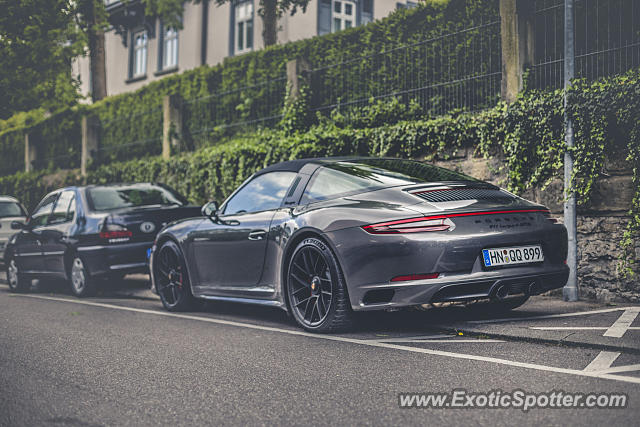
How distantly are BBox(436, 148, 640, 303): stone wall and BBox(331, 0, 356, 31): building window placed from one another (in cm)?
1739

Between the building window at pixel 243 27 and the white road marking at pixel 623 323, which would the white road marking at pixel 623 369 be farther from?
the building window at pixel 243 27

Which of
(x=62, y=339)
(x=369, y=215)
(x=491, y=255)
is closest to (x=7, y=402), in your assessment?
(x=62, y=339)

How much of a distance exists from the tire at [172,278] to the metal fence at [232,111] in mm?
5182

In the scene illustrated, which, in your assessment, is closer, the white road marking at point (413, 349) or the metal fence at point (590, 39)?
the white road marking at point (413, 349)

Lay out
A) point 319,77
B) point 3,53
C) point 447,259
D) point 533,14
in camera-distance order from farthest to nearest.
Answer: point 3,53 < point 319,77 < point 533,14 < point 447,259

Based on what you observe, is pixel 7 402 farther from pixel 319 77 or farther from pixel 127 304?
pixel 319 77

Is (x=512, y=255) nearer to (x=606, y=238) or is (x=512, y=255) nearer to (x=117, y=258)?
(x=606, y=238)

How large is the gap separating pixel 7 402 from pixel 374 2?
23.3 meters

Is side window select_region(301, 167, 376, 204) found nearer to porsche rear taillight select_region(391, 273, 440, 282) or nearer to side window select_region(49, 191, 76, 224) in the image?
porsche rear taillight select_region(391, 273, 440, 282)

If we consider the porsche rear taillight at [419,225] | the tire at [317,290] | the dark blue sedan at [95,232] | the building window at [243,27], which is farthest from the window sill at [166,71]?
the porsche rear taillight at [419,225]

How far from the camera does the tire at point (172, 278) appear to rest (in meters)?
8.03

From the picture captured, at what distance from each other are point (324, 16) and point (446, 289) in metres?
19.8

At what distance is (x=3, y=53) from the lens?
2103 cm

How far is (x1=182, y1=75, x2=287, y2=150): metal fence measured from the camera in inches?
525
